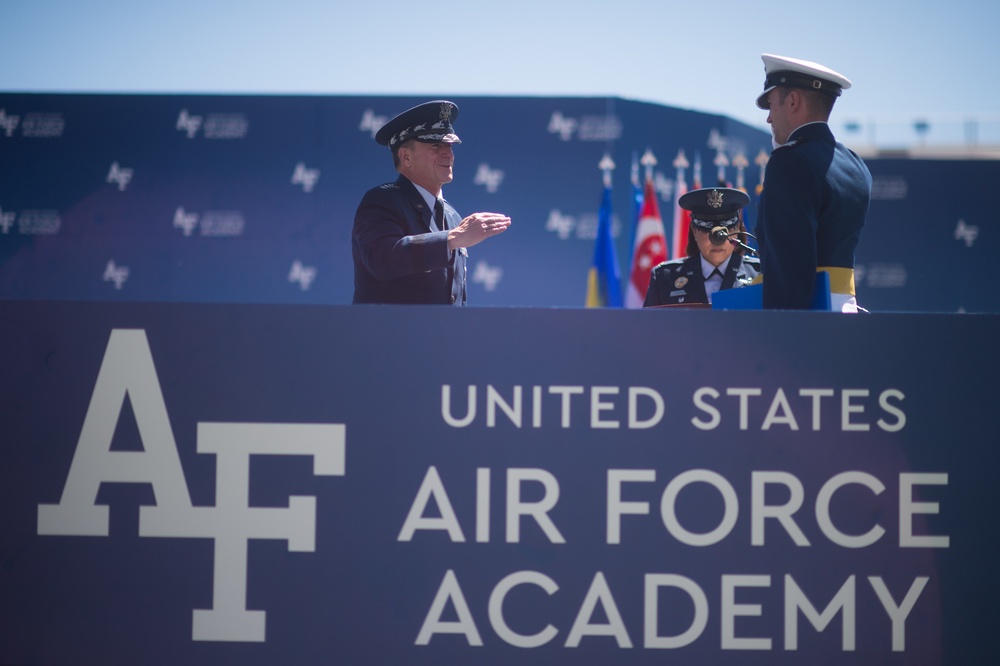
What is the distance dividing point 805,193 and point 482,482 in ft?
3.45

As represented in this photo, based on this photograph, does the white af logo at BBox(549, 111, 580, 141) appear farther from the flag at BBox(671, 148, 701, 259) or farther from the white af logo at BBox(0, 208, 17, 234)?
the white af logo at BBox(0, 208, 17, 234)

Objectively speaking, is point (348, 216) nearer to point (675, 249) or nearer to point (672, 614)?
point (675, 249)

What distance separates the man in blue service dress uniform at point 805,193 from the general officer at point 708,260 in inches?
41.1

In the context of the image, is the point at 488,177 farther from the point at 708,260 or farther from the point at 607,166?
the point at 708,260

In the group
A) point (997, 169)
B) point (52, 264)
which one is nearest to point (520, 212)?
point (52, 264)

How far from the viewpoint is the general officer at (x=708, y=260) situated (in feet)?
10.8

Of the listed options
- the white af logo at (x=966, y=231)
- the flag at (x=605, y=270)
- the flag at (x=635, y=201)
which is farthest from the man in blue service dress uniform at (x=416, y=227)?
the white af logo at (x=966, y=231)

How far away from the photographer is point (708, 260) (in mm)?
3393

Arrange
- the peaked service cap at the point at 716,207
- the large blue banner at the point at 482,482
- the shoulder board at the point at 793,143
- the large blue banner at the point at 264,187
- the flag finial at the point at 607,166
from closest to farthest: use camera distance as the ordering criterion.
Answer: the large blue banner at the point at 482,482 → the shoulder board at the point at 793,143 → the peaked service cap at the point at 716,207 → the flag finial at the point at 607,166 → the large blue banner at the point at 264,187

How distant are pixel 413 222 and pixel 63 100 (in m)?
7.74

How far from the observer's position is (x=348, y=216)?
29.5 ft

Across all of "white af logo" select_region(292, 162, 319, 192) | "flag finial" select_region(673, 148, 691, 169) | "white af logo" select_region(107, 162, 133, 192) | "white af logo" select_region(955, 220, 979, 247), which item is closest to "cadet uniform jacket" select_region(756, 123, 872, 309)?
"flag finial" select_region(673, 148, 691, 169)

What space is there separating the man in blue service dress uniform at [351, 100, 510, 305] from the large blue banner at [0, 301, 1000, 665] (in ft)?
2.41

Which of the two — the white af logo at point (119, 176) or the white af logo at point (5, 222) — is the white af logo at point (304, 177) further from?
the white af logo at point (5, 222)
